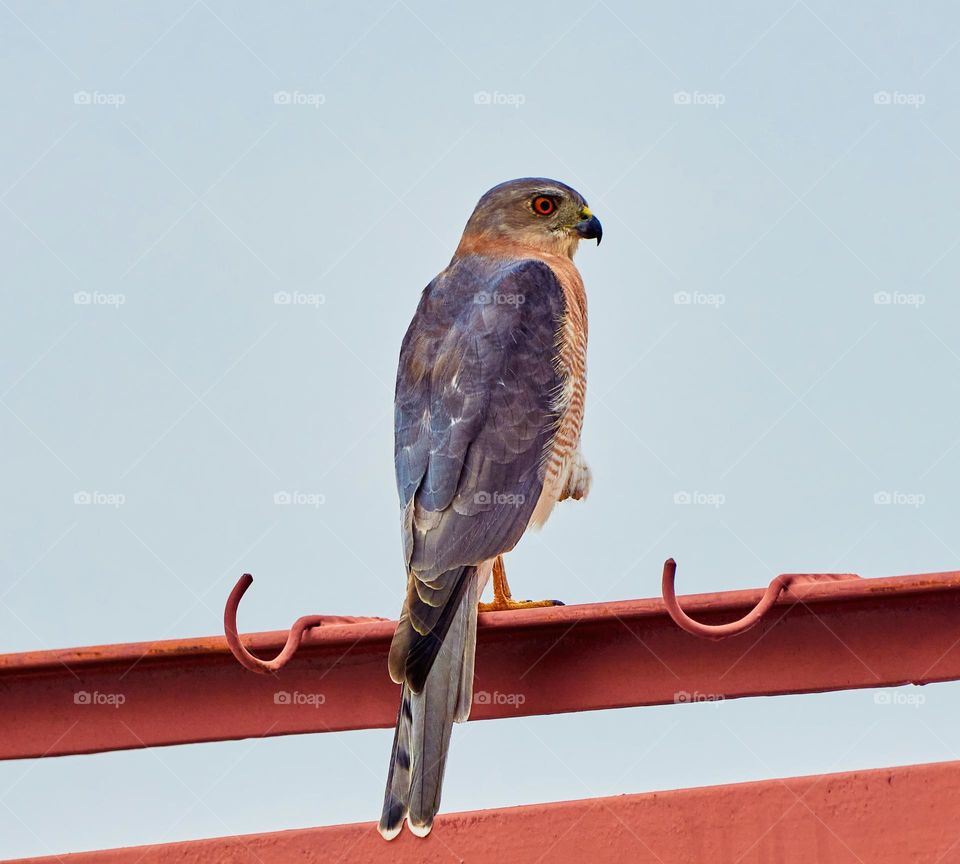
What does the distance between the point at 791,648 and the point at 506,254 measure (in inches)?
119

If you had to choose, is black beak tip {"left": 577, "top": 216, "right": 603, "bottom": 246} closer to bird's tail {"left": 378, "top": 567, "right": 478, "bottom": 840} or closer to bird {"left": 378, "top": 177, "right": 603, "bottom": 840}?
bird {"left": 378, "top": 177, "right": 603, "bottom": 840}

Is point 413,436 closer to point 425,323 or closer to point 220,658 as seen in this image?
point 425,323

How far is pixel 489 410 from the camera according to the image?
4285 millimetres

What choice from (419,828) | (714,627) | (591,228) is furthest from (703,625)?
(591,228)

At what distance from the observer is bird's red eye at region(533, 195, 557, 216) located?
5535mm

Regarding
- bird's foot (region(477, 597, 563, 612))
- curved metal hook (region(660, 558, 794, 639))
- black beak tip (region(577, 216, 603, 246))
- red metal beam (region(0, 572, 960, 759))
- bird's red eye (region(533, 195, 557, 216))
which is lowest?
bird's foot (region(477, 597, 563, 612))

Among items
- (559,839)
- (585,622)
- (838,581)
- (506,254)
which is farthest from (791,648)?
(506,254)

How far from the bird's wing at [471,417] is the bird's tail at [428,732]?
138mm

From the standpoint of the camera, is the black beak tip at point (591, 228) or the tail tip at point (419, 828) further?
the black beak tip at point (591, 228)

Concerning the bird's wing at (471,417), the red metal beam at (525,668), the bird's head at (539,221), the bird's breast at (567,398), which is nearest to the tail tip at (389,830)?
the red metal beam at (525,668)

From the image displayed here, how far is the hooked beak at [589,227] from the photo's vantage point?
216 inches

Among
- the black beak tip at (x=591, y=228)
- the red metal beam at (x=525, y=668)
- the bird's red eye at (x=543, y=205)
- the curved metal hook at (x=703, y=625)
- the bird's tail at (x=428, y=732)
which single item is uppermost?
the curved metal hook at (x=703, y=625)

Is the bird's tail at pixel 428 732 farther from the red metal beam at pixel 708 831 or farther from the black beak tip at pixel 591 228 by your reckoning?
the black beak tip at pixel 591 228

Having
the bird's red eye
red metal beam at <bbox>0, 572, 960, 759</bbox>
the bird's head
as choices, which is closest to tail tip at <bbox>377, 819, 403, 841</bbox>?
red metal beam at <bbox>0, 572, 960, 759</bbox>
